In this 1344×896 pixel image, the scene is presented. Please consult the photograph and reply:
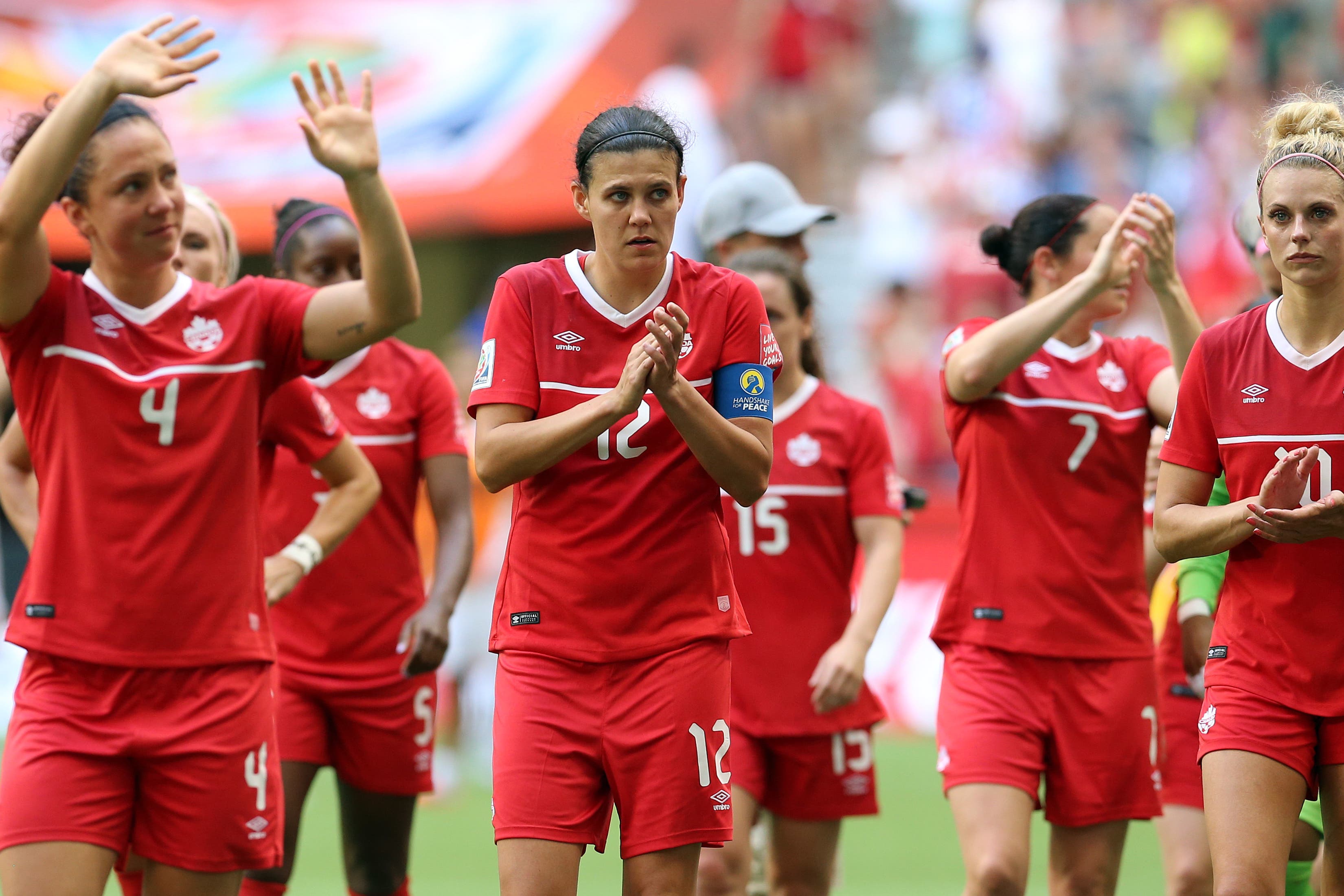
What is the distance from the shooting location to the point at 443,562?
585 cm

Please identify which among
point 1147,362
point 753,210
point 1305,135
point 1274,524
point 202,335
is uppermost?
point 753,210

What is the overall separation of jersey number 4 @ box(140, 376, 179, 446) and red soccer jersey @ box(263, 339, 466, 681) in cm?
151

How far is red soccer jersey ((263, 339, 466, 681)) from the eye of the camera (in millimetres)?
5812

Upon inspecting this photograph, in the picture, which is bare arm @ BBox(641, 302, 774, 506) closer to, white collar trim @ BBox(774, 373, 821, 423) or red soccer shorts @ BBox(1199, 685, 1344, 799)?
red soccer shorts @ BBox(1199, 685, 1344, 799)

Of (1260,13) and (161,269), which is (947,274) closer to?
(1260,13)

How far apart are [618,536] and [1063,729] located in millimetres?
1890

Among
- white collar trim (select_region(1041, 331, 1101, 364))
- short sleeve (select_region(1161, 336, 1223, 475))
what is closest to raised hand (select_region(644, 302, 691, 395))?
short sleeve (select_region(1161, 336, 1223, 475))

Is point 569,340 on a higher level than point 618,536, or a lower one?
higher

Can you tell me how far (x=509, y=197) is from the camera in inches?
667

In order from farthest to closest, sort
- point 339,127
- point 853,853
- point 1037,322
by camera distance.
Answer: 1. point 853,853
2. point 1037,322
3. point 339,127

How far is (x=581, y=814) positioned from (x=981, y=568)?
1883mm

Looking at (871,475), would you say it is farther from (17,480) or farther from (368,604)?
(17,480)

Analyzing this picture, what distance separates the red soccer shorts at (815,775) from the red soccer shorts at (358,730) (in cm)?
111

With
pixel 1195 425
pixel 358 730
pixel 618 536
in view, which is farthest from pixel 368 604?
pixel 1195 425
